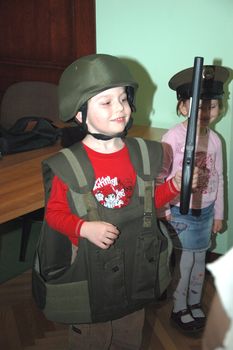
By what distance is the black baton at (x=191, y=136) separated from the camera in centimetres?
84

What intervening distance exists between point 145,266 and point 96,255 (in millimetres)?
144

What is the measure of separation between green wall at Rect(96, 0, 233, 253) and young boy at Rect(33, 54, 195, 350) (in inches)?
33.5

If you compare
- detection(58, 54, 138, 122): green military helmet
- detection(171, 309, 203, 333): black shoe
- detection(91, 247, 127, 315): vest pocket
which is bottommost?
detection(171, 309, 203, 333): black shoe

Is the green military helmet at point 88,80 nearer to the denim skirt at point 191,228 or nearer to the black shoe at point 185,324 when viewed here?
the denim skirt at point 191,228

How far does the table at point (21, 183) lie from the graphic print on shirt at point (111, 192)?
0.25 meters

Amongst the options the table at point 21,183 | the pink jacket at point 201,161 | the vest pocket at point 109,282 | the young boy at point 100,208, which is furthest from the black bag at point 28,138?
the vest pocket at point 109,282

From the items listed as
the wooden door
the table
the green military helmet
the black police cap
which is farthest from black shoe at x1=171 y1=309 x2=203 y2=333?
the wooden door

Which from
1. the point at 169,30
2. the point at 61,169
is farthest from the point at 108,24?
the point at 61,169

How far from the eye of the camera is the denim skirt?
1605 millimetres

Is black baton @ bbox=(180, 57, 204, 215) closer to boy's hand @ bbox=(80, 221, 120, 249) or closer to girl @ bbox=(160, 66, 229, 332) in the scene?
boy's hand @ bbox=(80, 221, 120, 249)

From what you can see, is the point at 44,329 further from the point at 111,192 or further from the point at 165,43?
the point at 165,43

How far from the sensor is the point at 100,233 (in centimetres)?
100

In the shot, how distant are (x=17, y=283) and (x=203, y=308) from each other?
2.85 feet

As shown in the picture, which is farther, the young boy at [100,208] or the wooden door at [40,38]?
the wooden door at [40,38]
